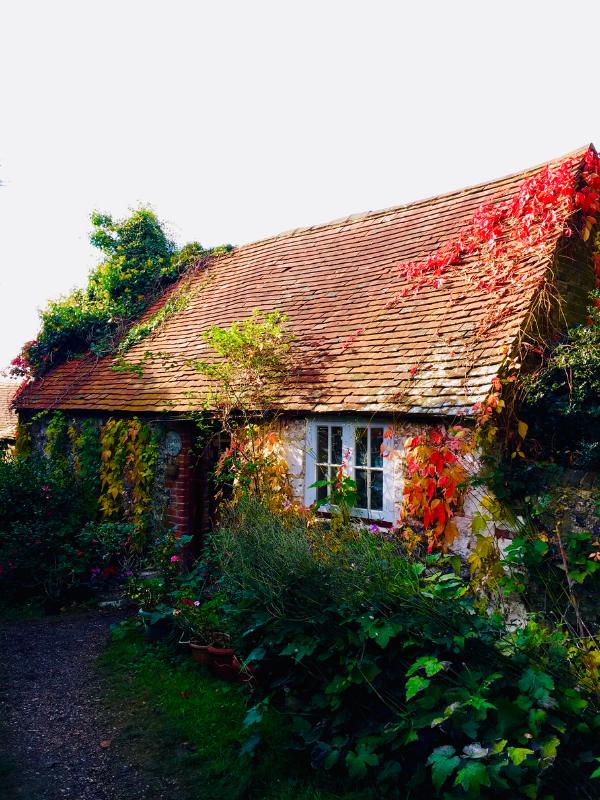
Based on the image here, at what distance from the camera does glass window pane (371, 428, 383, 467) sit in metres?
7.37

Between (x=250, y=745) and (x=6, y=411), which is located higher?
(x=6, y=411)

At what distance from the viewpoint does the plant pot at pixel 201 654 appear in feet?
20.6

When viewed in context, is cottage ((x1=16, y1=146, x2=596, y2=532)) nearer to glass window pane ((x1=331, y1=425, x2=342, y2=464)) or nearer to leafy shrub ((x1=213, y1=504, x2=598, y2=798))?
glass window pane ((x1=331, y1=425, x2=342, y2=464))

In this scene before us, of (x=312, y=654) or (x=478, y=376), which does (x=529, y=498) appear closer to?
(x=478, y=376)

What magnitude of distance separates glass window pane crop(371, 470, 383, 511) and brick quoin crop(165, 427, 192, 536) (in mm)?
3544

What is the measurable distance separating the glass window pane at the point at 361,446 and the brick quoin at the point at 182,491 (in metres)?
3.32

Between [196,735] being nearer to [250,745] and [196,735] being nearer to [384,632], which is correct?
[250,745]

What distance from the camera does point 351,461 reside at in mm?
7559

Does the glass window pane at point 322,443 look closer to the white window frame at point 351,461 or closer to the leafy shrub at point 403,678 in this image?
the white window frame at point 351,461

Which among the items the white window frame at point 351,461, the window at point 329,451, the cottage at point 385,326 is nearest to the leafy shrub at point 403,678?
the white window frame at point 351,461

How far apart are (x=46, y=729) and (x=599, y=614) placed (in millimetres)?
4965

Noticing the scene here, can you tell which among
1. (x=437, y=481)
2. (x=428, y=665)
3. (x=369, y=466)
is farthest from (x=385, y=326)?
(x=428, y=665)

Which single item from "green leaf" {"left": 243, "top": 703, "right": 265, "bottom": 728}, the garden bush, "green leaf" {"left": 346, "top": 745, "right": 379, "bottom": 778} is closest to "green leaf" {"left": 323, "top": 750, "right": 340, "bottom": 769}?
"green leaf" {"left": 346, "top": 745, "right": 379, "bottom": 778}

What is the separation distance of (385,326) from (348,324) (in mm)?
816
